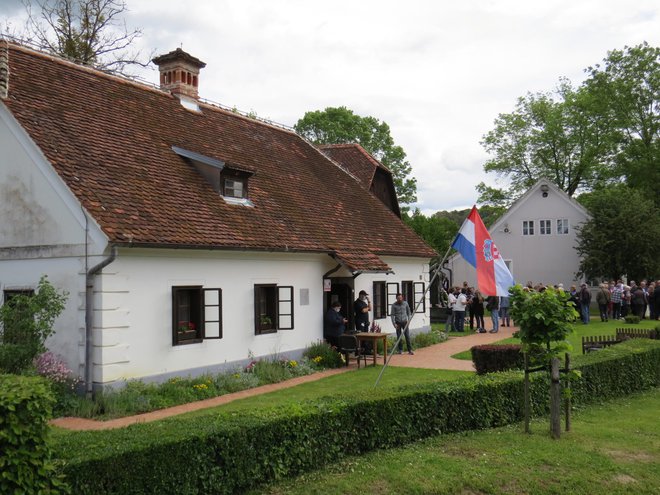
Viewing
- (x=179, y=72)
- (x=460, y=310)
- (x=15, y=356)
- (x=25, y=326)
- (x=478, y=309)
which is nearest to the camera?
(x=15, y=356)

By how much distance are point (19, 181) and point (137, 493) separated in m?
9.79

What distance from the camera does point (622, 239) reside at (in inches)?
1315

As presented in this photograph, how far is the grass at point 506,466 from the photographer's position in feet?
23.1

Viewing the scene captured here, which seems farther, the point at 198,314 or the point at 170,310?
the point at 198,314

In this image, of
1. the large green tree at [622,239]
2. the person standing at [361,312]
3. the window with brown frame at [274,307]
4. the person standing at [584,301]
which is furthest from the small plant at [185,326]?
the large green tree at [622,239]

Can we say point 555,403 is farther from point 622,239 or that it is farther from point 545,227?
point 545,227

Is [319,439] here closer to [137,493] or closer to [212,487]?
[212,487]

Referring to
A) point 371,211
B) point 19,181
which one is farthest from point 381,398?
point 371,211

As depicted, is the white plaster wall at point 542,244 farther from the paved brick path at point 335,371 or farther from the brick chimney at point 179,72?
the brick chimney at point 179,72

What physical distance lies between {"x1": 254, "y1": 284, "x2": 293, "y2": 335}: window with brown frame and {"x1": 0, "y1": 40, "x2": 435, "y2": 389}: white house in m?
0.04

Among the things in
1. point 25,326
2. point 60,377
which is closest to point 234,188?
point 60,377

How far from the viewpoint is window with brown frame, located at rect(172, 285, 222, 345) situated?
46.1 feet

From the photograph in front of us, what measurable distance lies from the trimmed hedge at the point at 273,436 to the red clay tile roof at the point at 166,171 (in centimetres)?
610

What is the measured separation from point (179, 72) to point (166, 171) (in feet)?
21.8
